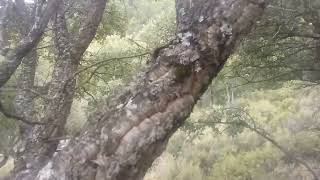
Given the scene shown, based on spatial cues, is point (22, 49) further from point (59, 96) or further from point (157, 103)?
point (157, 103)

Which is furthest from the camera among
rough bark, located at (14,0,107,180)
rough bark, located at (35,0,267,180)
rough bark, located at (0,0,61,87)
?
rough bark, located at (14,0,107,180)

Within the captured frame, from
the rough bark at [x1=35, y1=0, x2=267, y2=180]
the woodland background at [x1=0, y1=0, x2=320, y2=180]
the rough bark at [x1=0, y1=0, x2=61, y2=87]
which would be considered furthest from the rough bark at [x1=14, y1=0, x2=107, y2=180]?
the rough bark at [x1=35, y1=0, x2=267, y2=180]

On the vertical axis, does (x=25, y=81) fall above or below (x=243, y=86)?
above

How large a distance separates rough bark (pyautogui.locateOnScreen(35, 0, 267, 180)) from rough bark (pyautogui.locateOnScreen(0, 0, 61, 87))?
0.81 meters

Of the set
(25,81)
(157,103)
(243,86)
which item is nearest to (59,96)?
(157,103)

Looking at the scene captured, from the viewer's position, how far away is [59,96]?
157 inches

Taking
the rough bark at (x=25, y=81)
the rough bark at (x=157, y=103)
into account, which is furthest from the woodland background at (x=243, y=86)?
the rough bark at (x=157, y=103)

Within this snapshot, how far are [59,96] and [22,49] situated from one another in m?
0.89

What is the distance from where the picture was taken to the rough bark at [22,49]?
302 cm

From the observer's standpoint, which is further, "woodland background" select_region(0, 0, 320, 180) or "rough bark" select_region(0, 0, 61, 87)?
"woodland background" select_region(0, 0, 320, 180)

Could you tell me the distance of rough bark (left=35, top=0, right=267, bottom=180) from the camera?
7.73 feet

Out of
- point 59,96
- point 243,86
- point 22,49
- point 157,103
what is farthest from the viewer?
point 243,86

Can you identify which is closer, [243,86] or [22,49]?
[22,49]

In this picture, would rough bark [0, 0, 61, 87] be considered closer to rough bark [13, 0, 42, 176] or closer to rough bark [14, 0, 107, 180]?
rough bark [14, 0, 107, 180]
